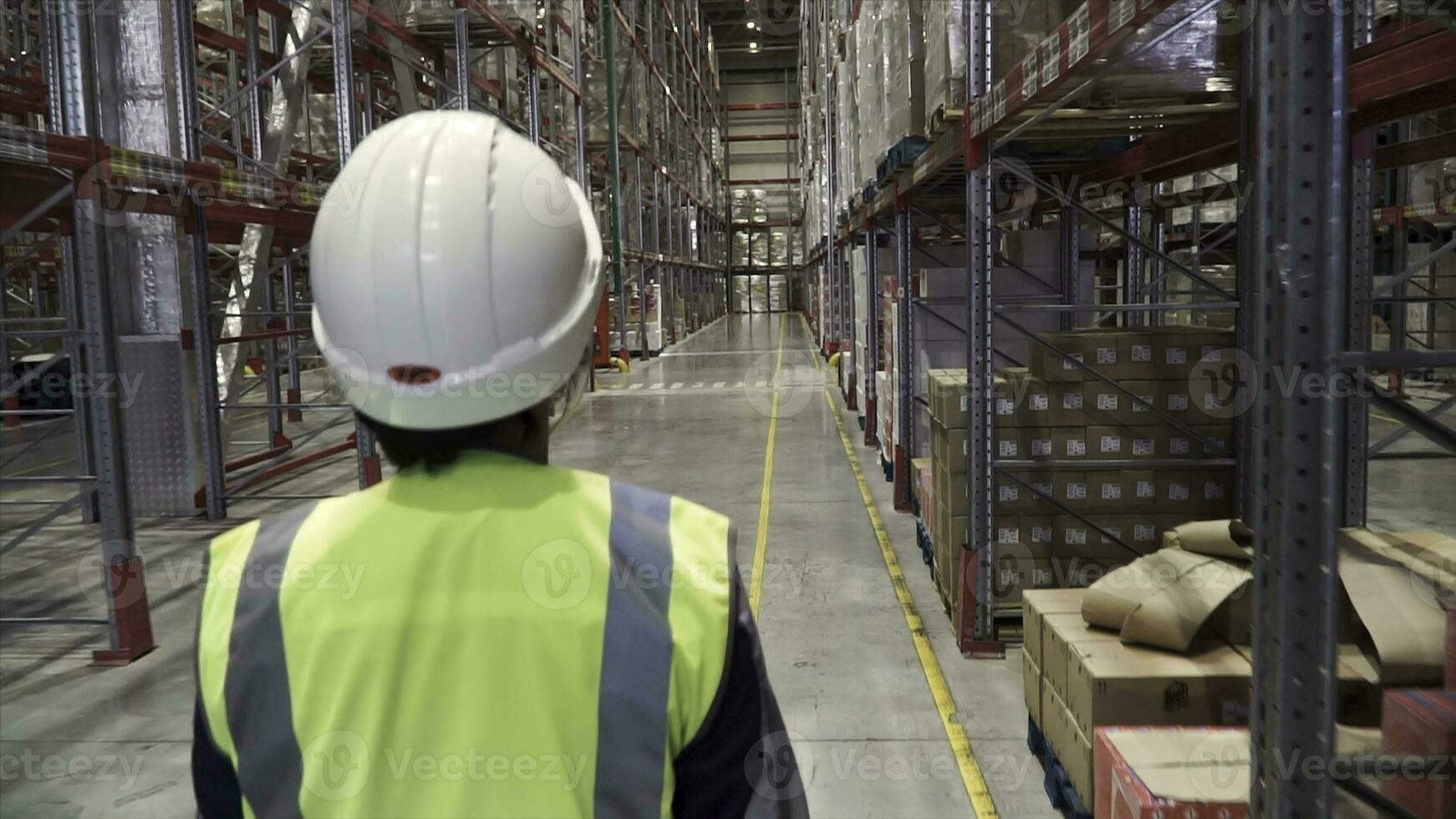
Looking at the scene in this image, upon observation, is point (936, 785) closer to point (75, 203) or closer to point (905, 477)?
point (905, 477)

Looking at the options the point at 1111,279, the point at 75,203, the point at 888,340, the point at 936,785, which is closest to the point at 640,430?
the point at 888,340

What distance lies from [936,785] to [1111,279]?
15609mm

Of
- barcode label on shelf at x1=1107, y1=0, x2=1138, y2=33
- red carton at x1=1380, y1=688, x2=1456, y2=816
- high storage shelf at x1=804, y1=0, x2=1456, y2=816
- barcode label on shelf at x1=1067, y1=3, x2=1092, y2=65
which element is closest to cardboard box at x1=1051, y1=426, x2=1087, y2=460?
high storage shelf at x1=804, y1=0, x2=1456, y2=816

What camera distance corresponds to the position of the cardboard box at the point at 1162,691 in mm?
3217

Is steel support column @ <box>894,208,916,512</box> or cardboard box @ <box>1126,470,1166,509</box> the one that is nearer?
cardboard box @ <box>1126,470,1166,509</box>

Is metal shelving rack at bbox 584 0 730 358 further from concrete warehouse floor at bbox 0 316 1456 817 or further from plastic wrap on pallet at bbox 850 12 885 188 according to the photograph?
plastic wrap on pallet at bbox 850 12 885 188

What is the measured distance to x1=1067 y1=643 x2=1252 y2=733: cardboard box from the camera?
3.22m

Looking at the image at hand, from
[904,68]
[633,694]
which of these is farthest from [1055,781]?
[904,68]

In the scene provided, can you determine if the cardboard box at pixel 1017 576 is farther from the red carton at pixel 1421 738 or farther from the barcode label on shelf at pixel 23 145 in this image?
the barcode label on shelf at pixel 23 145

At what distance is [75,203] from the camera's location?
491cm

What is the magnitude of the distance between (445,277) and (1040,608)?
332 cm

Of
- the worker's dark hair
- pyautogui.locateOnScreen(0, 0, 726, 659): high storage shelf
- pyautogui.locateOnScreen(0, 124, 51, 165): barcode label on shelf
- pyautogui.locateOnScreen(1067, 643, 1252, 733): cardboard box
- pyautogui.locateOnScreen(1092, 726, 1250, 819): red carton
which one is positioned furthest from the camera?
pyautogui.locateOnScreen(0, 0, 726, 659): high storage shelf

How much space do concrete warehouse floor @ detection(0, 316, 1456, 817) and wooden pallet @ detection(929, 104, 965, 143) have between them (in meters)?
2.50

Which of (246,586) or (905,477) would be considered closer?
(246,586)
